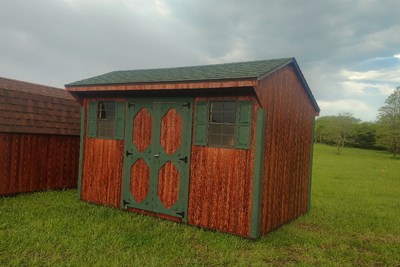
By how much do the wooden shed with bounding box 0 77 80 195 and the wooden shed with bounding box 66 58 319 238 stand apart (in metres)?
1.98

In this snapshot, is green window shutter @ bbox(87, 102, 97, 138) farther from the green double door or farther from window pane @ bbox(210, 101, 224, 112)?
window pane @ bbox(210, 101, 224, 112)

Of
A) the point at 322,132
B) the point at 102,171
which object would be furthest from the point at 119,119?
the point at 322,132

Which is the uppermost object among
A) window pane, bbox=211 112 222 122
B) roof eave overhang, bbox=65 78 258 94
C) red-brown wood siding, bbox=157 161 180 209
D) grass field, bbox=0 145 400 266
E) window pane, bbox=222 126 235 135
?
roof eave overhang, bbox=65 78 258 94

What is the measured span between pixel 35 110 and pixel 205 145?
243 inches

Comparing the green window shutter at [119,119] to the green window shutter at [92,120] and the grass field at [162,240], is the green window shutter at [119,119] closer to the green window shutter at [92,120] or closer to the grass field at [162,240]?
the green window shutter at [92,120]

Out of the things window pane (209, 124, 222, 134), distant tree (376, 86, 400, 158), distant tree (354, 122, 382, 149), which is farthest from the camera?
distant tree (354, 122, 382, 149)

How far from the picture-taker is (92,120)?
8195 mm

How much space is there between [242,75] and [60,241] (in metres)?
4.49


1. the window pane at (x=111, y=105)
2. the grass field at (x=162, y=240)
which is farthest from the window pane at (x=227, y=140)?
the window pane at (x=111, y=105)

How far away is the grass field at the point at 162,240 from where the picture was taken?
4.75 metres

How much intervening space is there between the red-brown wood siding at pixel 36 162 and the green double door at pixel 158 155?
366 cm

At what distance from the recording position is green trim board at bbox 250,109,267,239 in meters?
5.73

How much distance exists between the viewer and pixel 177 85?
627 cm

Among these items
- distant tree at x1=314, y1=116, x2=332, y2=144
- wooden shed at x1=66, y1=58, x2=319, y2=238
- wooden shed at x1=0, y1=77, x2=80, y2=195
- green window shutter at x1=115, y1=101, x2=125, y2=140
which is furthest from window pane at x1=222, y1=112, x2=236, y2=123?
distant tree at x1=314, y1=116, x2=332, y2=144
